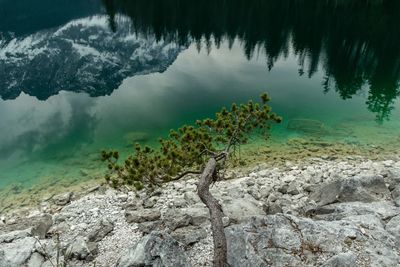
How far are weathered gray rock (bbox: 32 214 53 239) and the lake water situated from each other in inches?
212

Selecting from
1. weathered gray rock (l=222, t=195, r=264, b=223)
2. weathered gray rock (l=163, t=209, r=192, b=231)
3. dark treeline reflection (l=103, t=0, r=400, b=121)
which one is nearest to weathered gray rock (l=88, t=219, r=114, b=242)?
weathered gray rock (l=163, t=209, r=192, b=231)

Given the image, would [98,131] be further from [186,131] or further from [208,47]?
[208,47]

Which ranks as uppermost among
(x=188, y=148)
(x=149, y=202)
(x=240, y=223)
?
(x=188, y=148)

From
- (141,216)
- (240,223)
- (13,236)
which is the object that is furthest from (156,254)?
(13,236)

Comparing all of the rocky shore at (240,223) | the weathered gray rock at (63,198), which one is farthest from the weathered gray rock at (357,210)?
the weathered gray rock at (63,198)

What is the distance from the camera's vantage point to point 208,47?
6394 cm

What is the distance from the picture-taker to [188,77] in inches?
1858

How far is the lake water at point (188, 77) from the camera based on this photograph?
27.4 metres

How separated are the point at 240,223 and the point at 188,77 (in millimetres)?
34884

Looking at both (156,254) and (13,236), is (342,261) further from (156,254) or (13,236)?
(13,236)

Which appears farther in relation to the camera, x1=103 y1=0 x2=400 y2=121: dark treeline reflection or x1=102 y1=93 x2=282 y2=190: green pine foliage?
x1=103 y1=0 x2=400 y2=121: dark treeline reflection

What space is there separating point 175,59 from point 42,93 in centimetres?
2254

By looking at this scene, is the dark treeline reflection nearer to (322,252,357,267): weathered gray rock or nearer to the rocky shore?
the rocky shore

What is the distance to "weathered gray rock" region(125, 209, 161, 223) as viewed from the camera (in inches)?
622
